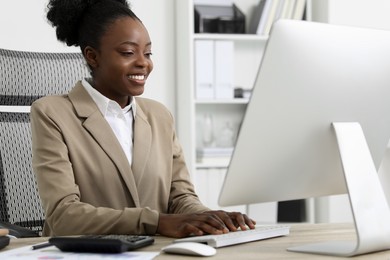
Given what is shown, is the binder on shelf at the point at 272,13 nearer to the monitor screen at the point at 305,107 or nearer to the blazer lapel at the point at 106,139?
the blazer lapel at the point at 106,139

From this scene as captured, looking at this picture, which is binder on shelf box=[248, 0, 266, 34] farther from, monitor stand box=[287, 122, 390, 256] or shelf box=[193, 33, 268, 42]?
monitor stand box=[287, 122, 390, 256]

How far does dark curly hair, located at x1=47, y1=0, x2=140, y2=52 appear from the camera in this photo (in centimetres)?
188

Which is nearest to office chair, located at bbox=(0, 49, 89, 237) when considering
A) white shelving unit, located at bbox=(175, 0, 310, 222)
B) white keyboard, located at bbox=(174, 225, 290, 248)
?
white keyboard, located at bbox=(174, 225, 290, 248)

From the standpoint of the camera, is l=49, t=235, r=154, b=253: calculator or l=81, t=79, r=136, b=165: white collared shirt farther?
l=81, t=79, r=136, b=165: white collared shirt

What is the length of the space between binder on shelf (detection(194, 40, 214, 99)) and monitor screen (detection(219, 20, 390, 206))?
2.34m

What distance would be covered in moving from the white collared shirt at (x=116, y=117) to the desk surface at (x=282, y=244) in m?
0.40

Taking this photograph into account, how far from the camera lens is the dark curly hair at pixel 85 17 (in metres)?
1.88

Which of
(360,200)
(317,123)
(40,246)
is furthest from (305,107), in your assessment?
(40,246)

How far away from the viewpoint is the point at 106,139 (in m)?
1.76

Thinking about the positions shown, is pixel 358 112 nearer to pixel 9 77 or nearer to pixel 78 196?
pixel 78 196

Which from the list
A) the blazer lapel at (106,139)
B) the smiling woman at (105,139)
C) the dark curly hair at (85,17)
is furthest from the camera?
the dark curly hair at (85,17)

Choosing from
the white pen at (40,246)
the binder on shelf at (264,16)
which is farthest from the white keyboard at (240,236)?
the binder on shelf at (264,16)

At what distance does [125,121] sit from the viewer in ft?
6.13

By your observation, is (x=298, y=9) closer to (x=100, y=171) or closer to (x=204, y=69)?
(x=204, y=69)
